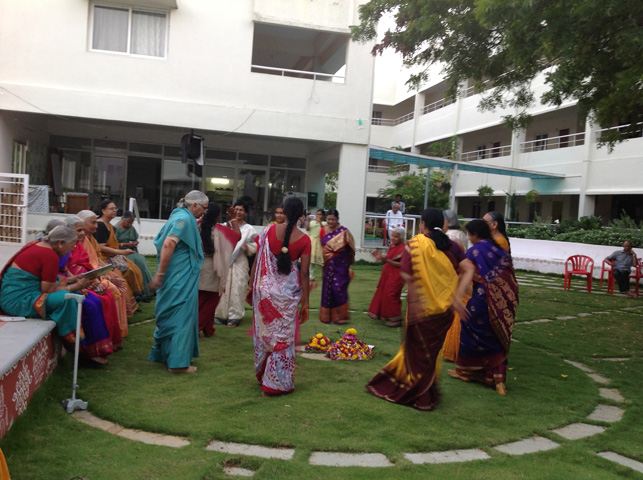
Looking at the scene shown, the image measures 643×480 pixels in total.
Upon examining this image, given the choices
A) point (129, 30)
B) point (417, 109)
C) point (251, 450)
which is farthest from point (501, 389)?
point (417, 109)

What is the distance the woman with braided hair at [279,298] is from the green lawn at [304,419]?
0.22m

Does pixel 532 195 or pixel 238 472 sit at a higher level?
pixel 532 195

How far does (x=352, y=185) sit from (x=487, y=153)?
14.5 metres

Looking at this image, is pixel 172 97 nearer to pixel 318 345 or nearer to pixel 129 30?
pixel 129 30

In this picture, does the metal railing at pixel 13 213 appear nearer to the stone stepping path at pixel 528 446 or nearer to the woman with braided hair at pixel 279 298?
the woman with braided hair at pixel 279 298

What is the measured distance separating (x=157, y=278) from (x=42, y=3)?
1142cm

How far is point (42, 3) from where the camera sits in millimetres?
13445

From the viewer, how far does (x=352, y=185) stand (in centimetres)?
1556

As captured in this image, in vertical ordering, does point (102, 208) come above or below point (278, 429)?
above

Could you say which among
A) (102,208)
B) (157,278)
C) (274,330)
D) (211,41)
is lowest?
(274,330)

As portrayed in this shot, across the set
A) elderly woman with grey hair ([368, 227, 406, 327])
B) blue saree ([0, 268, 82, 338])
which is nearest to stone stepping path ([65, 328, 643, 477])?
blue saree ([0, 268, 82, 338])

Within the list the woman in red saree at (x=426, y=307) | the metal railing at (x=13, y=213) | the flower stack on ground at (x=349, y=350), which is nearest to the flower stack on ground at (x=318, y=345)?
the flower stack on ground at (x=349, y=350)

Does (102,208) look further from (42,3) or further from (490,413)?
(42,3)

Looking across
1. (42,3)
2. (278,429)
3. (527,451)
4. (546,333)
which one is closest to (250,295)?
(278,429)
